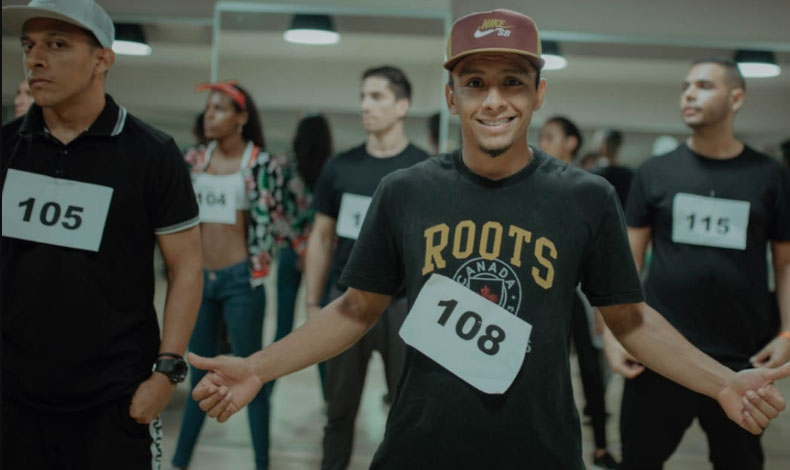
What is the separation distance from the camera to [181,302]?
196 cm

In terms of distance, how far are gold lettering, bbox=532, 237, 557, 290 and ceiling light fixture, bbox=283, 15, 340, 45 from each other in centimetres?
304

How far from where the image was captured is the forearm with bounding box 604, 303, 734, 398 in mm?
1567

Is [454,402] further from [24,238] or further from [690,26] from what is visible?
[690,26]

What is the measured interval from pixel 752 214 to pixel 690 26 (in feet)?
6.73

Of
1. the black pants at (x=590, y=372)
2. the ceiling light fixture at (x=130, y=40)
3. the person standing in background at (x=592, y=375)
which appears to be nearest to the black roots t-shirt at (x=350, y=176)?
the person standing in background at (x=592, y=375)

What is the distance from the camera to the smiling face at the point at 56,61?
5.96 feet

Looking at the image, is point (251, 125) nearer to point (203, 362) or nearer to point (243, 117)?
point (243, 117)

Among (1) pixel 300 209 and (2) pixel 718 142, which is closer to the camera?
(2) pixel 718 142

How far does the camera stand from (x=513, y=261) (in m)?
1.51

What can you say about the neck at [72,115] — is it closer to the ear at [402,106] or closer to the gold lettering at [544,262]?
the gold lettering at [544,262]

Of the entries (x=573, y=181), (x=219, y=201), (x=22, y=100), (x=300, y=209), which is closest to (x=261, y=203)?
(x=219, y=201)

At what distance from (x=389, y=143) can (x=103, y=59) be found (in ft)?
4.95

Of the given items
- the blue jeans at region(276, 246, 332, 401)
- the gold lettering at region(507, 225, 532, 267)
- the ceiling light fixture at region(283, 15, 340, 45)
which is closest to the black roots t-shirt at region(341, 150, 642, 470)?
the gold lettering at region(507, 225, 532, 267)

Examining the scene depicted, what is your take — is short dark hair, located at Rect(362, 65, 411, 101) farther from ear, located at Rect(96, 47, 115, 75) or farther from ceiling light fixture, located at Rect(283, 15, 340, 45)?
ear, located at Rect(96, 47, 115, 75)
